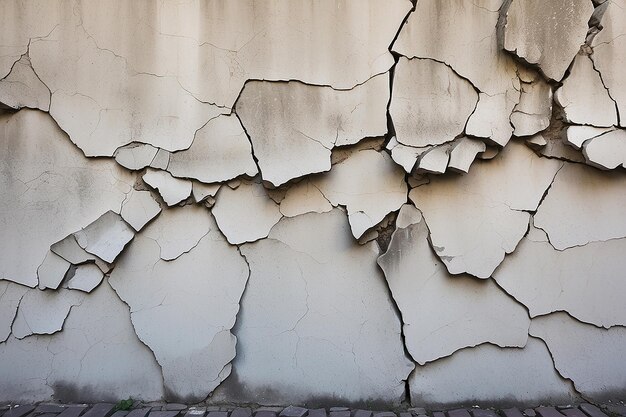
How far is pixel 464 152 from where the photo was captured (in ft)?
6.39

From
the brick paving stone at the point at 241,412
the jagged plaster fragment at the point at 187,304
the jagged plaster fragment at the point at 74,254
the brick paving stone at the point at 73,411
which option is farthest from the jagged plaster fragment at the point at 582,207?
the brick paving stone at the point at 73,411

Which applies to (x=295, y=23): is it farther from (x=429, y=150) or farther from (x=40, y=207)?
(x=40, y=207)

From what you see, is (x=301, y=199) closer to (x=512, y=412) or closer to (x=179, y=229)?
(x=179, y=229)

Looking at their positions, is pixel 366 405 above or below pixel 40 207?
below

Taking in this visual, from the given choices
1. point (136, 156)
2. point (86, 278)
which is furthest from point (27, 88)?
point (86, 278)

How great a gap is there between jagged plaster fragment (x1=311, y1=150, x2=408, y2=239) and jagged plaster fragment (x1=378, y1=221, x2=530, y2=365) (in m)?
0.17

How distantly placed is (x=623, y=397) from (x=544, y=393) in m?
0.37

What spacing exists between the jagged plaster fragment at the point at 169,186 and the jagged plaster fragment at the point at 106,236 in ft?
0.78

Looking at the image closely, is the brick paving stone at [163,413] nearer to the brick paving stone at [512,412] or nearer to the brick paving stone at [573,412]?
the brick paving stone at [512,412]

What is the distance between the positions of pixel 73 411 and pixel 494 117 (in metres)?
2.44

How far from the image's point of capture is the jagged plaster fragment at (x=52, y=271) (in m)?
1.98

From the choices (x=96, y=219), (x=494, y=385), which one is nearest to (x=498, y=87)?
(x=494, y=385)

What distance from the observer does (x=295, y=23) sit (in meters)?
2.05

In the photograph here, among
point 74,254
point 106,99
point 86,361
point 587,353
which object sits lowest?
point 587,353
